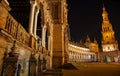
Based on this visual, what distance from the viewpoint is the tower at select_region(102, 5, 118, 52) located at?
272ft

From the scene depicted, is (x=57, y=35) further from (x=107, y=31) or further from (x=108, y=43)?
(x=107, y=31)

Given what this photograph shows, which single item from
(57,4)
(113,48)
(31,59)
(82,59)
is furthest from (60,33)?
(113,48)

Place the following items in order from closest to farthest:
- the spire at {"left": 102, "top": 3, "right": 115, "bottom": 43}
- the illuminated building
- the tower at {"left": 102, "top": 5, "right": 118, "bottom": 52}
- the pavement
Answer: the pavement
the illuminated building
the tower at {"left": 102, "top": 5, "right": 118, "bottom": 52}
the spire at {"left": 102, "top": 3, "right": 115, "bottom": 43}

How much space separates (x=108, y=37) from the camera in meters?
86.8

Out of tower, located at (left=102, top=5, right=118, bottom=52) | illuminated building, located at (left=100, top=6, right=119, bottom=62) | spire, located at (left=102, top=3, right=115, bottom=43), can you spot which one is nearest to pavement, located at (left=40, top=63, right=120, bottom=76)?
illuminated building, located at (left=100, top=6, right=119, bottom=62)

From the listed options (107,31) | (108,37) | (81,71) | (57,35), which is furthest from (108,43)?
(81,71)

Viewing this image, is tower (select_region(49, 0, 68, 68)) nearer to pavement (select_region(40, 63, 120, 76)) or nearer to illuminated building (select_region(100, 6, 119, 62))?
pavement (select_region(40, 63, 120, 76))

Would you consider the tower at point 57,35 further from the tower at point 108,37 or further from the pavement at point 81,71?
the tower at point 108,37

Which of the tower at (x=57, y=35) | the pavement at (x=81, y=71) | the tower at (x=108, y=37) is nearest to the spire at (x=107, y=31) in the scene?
the tower at (x=108, y=37)

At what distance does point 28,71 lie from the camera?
8.23 metres

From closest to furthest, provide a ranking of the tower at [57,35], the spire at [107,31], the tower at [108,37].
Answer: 1. the tower at [57,35]
2. the tower at [108,37]
3. the spire at [107,31]

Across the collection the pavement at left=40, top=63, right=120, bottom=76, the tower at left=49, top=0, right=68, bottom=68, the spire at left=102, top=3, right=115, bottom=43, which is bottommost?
the pavement at left=40, top=63, right=120, bottom=76

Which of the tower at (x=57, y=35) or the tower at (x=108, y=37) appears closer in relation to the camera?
the tower at (x=57, y=35)

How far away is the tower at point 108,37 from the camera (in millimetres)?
82775
